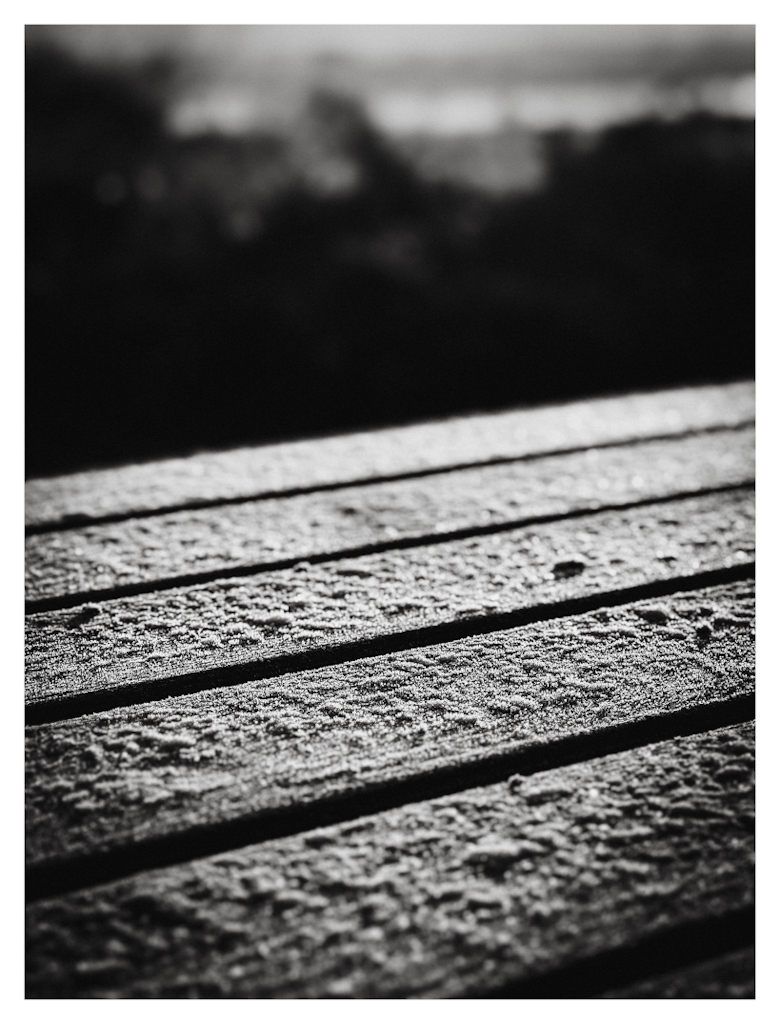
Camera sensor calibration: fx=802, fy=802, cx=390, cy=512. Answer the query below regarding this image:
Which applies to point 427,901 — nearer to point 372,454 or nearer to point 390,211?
point 372,454

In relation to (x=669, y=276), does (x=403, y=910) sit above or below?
below

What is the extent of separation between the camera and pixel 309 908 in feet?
1.54

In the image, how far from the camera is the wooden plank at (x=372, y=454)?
989 millimetres

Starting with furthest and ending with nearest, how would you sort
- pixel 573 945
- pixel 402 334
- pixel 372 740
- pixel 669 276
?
pixel 669 276 → pixel 402 334 → pixel 372 740 → pixel 573 945

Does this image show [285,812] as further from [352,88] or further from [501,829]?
[352,88]

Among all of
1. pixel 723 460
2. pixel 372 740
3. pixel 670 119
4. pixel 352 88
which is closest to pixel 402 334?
pixel 352 88

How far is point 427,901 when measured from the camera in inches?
18.6

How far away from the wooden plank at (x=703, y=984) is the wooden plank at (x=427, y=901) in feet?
0.07

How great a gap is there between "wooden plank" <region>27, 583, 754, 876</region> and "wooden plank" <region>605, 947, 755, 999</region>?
165 mm

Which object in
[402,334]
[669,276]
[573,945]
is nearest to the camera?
[573,945]

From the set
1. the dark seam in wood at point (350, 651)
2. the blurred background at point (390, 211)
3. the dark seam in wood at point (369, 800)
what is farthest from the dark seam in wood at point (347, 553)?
the blurred background at point (390, 211)

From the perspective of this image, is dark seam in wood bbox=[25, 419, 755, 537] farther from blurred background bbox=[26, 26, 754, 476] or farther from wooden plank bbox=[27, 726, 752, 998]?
blurred background bbox=[26, 26, 754, 476]

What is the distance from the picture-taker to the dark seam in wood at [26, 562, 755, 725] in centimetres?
63

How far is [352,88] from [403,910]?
3425 mm
